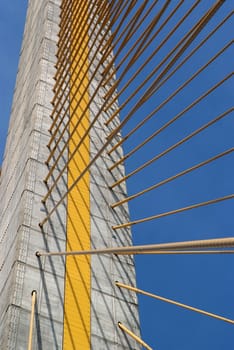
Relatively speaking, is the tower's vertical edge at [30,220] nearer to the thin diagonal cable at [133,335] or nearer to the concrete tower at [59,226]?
the concrete tower at [59,226]

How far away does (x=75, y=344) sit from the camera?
11688 millimetres

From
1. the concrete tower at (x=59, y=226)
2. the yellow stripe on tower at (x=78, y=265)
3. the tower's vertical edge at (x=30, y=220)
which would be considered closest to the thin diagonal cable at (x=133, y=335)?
the concrete tower at (x=59, y=226)

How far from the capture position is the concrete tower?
38.6ft

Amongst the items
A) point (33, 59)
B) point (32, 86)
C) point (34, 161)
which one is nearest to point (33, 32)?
point (33, 59)

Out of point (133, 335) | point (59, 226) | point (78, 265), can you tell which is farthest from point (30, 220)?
point (133, 335)

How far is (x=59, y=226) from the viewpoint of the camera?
13.6 meters

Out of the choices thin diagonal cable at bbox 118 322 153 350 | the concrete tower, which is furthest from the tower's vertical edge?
thin diagonal cable at bbox 118 322 153 350

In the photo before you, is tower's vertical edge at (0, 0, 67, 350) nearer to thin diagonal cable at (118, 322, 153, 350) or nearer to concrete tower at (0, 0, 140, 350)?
concrete tower at (0, 0, 140, 350)

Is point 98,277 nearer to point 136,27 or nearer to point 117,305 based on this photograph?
point 117,305

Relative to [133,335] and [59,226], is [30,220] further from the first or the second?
[133,335]

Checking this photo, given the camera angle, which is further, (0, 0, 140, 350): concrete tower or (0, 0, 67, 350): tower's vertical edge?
(0, 0, 140, 350): concrete tower

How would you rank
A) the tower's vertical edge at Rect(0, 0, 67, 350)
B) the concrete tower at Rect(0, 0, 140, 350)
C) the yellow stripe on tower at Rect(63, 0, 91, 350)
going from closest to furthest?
the tower's vertical edge at Rect(0, 0, 67, 350) → the concrete tower at Rect(0, 0, 140, 350) → the yellow stripe on tower at Rect(63, 0, 91, 350)

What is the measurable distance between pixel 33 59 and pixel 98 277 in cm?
908

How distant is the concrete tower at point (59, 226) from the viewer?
11.8m
